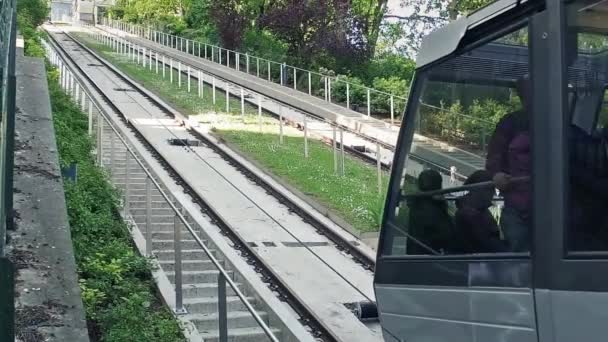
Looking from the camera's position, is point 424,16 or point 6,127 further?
point 424,16

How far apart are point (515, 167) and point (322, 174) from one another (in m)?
12.1

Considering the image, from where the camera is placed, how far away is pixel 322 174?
1551 centimetres

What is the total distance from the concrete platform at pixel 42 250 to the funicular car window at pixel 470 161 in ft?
6.02

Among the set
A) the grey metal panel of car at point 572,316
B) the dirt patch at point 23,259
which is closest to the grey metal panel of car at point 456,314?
the grey metal panel of car at point 572,316

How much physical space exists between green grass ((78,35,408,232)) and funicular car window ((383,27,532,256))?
23.8 ft

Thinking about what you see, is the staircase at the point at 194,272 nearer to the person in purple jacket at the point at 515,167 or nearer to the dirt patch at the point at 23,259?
the dirt patch at the point at 23,259

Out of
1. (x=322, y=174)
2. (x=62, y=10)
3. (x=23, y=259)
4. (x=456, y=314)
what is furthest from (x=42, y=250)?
(x=62, y=10)

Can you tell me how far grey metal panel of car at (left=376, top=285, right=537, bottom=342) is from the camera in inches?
127

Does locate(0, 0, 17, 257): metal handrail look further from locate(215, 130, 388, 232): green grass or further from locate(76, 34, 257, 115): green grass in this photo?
locate(76, 34, 257, 115): green grass

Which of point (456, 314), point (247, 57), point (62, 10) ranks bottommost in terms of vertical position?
point (456, 314)

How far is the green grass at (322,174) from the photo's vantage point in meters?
12.6

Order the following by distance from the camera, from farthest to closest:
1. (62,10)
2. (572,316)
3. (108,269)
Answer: (62,10)
(108,269)
(572,316)

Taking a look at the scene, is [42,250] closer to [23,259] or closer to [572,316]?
[23,259]

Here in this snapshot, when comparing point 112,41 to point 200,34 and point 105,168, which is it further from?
point 105,168
